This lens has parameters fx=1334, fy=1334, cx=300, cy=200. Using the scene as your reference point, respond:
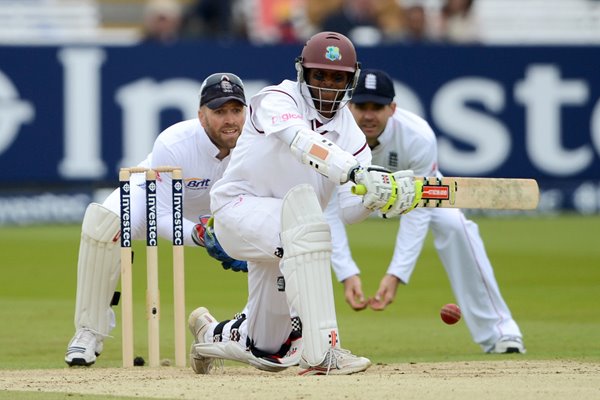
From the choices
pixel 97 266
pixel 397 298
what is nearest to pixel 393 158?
pixel 97 266

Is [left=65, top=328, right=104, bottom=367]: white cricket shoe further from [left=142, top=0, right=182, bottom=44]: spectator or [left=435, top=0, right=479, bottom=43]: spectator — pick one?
[left=435, top=0, right=479, bottom=43]: spectator

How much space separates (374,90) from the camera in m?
8.02

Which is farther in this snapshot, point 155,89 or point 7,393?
point 155,89

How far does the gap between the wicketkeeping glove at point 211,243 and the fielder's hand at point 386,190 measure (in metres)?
1.12

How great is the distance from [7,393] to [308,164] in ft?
5.45

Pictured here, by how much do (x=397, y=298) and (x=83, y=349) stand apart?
405 cm

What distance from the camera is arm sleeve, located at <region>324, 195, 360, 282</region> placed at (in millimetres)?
7883

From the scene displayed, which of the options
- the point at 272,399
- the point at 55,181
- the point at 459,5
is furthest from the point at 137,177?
the point at 459,5

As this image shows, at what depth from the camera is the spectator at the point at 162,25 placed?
16125 mm

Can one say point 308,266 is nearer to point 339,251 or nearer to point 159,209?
point 159,209

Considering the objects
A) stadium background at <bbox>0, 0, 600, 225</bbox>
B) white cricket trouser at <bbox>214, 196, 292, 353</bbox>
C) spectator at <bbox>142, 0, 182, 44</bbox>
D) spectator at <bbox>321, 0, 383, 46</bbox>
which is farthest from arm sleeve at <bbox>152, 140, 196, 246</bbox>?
spectator at <bbox>321, 0, 383, 46</bbox>

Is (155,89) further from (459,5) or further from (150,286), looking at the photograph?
(150,286)

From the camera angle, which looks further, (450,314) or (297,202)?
(450,314)

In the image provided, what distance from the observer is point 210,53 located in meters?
15.6
